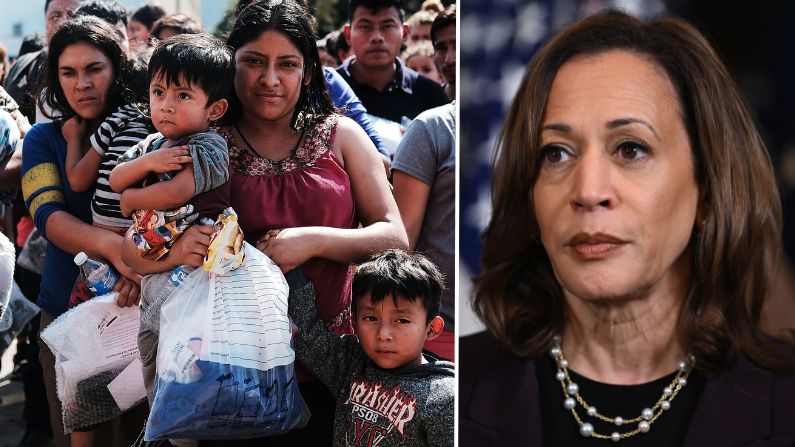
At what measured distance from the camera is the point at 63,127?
3.15 m

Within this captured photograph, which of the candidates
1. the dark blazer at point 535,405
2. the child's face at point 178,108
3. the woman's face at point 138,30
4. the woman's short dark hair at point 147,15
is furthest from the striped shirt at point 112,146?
the woman's short dark hair at point 147,15

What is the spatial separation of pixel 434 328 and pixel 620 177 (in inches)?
38.6

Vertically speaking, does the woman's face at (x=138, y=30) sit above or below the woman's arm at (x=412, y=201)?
above

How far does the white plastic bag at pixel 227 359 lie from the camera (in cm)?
229

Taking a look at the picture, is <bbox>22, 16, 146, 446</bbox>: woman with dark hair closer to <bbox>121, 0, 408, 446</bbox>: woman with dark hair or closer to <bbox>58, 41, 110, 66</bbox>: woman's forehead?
<bbox>58, 41, 110, 66</bbox>: woman's forehead

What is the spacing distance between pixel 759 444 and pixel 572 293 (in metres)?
0.44

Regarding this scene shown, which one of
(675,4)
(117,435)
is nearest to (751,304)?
(675,4)

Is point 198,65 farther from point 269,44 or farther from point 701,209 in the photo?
point 701,209

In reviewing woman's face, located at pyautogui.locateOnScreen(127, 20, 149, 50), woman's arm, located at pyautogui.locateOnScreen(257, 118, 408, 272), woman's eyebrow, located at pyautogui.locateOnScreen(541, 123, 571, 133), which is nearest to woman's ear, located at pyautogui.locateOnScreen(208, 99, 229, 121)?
woman's arm, located at pyautogui.locateOnScreen(257, 118, 408, 272)

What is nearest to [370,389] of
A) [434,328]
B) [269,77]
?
[434,328]

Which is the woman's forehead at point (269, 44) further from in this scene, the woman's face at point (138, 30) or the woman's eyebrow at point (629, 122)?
the woman's face at point (138, 30)

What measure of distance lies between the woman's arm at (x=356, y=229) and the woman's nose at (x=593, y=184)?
873 millimetres

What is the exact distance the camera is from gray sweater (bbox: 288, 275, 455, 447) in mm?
2420

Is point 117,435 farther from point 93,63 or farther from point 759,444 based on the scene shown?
point 759,444
